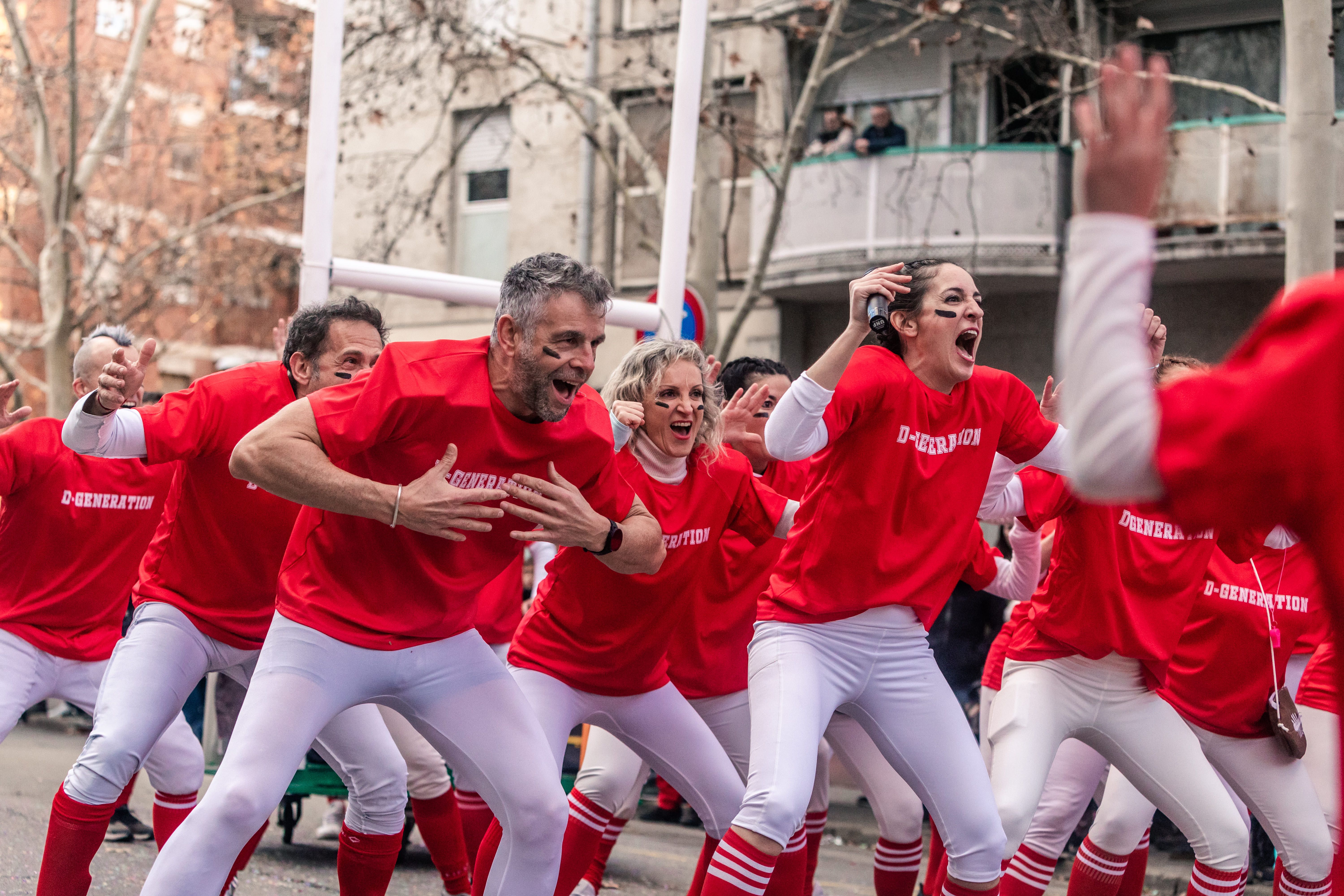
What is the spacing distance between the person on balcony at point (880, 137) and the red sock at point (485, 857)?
1266cm

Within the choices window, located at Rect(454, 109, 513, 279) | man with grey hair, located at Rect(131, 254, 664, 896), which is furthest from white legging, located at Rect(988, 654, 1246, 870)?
window, located at Rect(454, 109, 513, 279)

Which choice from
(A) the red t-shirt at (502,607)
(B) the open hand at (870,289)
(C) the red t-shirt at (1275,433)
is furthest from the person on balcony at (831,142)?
(C) the red t-shirt at (1275,433)

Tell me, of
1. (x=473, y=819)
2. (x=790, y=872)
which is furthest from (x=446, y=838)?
(x=790, y=872)

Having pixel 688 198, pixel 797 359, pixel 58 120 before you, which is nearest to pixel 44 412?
pixel 58 120

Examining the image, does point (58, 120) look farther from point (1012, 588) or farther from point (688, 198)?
point (1012, 588)

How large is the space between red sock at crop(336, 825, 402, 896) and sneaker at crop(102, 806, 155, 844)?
314 centimetres

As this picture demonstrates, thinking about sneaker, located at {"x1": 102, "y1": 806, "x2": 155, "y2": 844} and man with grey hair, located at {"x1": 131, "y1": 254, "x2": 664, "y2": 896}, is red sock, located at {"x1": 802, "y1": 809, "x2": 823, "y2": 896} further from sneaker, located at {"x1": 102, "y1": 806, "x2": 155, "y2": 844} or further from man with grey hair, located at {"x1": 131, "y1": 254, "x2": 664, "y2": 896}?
sneaker, located at {"x1": 102, "y1": 806, "x2": 155, "y2": 844}

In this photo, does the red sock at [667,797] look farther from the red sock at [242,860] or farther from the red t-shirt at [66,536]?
the red t-shirt at [66,536]

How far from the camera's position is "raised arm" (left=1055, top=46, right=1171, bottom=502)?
2.16 m

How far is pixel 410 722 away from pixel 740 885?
1139 mm

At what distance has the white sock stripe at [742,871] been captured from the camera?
14.4ft

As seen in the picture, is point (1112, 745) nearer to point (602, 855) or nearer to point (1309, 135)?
point (602, 855)

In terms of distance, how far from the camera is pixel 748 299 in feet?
43.6

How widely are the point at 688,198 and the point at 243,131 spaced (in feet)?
47.8
